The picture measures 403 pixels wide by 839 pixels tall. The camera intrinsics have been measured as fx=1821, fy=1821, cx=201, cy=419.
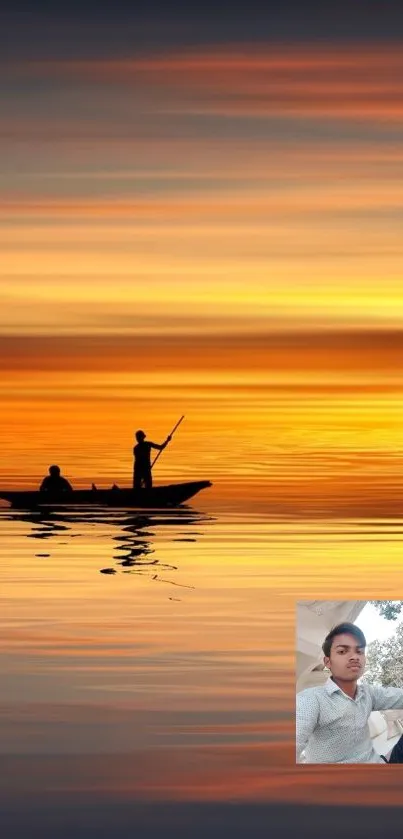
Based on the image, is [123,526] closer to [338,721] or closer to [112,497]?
[112,497]

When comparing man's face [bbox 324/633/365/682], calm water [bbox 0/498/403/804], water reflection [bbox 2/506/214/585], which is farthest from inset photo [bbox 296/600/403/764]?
water reflection [bbox 2/506/214/585]

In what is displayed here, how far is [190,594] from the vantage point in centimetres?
673

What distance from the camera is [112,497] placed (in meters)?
6.95

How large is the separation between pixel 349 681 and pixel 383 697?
15cm

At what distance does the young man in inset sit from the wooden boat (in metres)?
0.84

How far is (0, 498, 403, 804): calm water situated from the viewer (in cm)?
661

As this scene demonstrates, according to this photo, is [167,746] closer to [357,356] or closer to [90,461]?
[90,461]

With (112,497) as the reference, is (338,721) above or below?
below

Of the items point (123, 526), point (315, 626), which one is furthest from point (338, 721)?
point (123, 526)

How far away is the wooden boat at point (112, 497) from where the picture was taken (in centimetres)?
684

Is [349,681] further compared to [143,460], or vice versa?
[143,460]

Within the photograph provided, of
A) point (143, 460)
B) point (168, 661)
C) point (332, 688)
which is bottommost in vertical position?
point (332, 688)

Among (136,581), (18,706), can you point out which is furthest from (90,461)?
(18,706)

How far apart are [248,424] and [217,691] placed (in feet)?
3.38
